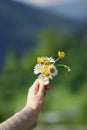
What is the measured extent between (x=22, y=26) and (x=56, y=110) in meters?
51.6

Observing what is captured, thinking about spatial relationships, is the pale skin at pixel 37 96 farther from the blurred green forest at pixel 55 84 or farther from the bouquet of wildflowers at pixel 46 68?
the blurred green forest at pixel 55 84

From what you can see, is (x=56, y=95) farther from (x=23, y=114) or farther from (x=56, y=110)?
(x=23, y=114)

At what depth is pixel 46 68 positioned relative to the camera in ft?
6.70

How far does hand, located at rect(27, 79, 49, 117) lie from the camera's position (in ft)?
6.61

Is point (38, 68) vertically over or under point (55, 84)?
under

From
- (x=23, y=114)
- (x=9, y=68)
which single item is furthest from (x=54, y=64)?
(x=9, y=68)

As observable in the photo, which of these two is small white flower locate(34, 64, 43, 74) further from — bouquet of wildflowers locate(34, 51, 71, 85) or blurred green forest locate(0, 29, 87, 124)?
blurred green forest locate(0, 29, 87, 124)

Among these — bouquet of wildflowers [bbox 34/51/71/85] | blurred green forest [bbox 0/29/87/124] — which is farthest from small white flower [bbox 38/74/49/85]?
blurred green forest [bbox 0/29/87/124]

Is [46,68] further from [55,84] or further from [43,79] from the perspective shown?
[55,84]

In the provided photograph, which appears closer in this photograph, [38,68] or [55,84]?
[38,68]

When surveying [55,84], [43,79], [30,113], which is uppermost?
[55,84]

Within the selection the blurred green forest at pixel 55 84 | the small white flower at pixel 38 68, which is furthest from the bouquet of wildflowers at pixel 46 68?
the blurred green forest at pixel 55 84

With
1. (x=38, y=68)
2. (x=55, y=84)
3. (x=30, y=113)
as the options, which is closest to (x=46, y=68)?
(x=38, y=68)

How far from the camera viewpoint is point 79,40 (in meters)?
42.3
